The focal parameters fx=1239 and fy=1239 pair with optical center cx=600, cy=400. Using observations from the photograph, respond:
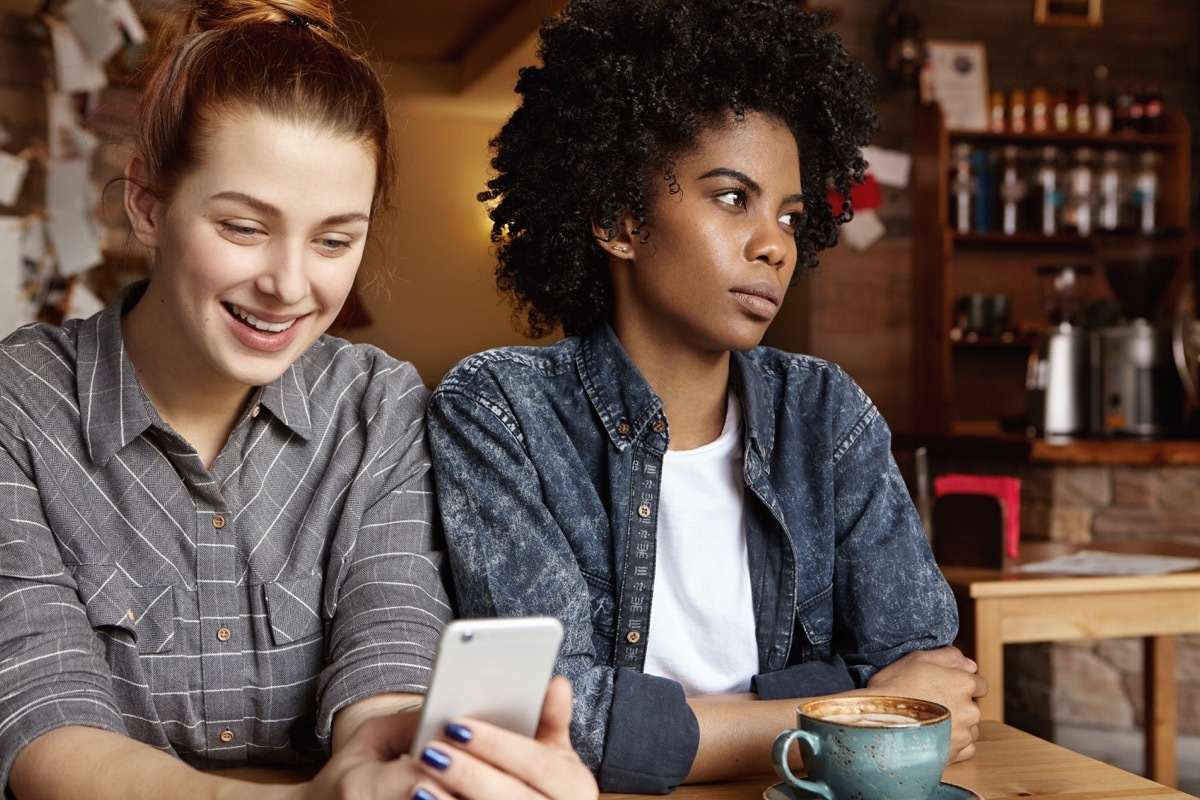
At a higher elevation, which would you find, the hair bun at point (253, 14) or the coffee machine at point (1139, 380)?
the hair bun at point (253, 14)

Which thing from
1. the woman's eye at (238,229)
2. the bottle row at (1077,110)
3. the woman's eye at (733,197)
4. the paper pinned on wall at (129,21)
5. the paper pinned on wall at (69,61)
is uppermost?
the bottle row at (1077,110)

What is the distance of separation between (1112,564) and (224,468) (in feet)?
5.79

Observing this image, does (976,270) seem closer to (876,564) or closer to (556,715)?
(876,564)

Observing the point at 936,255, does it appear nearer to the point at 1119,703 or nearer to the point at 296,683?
the point at 1119,703

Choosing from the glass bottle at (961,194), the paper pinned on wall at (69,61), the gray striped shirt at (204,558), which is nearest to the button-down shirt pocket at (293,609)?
the gray striped shirt at (204,558)

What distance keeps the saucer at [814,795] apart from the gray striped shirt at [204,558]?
33cm

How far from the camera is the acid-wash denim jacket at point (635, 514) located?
1246mm

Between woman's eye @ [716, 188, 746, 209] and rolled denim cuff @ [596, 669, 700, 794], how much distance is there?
536mm

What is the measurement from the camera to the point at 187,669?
1.16m

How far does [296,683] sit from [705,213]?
0.66 meters

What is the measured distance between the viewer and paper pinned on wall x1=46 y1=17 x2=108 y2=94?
3.50 meters

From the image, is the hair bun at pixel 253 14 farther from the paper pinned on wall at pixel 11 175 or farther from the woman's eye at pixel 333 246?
the paper pinned on wall at pixel 11 175

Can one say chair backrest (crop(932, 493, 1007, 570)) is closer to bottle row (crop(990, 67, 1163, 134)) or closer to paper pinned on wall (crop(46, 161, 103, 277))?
paper pinned on wall (crop(46, 161, 103, 277))

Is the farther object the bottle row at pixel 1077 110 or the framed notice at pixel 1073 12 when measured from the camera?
the bottle row at pixel 1077 110
